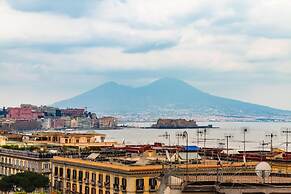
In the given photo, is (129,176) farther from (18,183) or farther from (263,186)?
(263,186)

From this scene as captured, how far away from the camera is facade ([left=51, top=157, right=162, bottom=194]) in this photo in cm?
4497

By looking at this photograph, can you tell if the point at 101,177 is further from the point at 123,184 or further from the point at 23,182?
the point at 23,182

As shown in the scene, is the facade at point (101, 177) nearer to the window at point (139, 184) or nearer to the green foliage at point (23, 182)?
the window at point (139, 184)

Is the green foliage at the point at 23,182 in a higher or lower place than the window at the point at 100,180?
lower

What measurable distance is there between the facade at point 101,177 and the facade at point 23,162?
8.08m

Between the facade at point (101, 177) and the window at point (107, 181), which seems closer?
the facade at point (101, 177)

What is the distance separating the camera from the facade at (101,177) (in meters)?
45.0

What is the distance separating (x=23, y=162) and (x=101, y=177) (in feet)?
71.2

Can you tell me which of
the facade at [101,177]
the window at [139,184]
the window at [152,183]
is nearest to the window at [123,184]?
the facade at [101,177]

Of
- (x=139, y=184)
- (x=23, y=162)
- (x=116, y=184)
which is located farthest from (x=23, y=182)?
(x=139, y=184)

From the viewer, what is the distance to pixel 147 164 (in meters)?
46.4

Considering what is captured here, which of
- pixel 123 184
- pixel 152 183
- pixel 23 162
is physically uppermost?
pixel 152 183

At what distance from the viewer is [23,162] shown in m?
68.2

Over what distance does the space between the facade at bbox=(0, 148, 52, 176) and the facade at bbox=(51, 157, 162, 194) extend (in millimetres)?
8080
